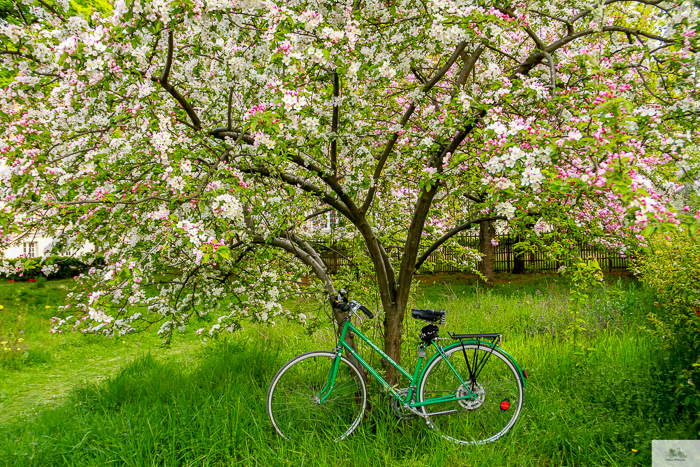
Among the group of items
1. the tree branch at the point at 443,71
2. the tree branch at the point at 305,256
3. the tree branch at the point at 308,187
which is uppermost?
the tree branch at the point at 443,71

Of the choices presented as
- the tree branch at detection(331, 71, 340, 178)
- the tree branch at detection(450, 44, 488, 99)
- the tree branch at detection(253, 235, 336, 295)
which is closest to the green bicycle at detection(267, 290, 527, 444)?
the tree branch at detection(253, 235, 336, 295)

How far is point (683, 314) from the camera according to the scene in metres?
3.40

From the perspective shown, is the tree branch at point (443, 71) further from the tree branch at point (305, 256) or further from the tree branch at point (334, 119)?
the tree branch at point (305, 256)

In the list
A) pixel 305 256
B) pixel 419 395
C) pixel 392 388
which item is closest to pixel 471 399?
pixel 419 395

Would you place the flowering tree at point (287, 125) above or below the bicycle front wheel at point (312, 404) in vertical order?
above

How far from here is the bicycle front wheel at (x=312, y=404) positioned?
3096 mm

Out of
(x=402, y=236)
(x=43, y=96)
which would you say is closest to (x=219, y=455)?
(x=402, y=236)

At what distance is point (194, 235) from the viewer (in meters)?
2.32

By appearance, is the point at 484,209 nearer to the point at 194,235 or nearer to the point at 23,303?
the point at 194,235

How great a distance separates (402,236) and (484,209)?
139 cm

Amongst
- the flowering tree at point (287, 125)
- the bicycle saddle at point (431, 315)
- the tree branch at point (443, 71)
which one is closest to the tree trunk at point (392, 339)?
the flowering tree at point (287, 125)

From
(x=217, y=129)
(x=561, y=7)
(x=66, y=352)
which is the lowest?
(x=66, y=352)

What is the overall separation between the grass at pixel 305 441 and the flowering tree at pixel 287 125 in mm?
670

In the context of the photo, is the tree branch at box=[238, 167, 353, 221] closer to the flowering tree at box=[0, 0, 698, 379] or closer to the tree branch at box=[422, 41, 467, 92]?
the flowering tree at box=[0, 0, 698, 379]
